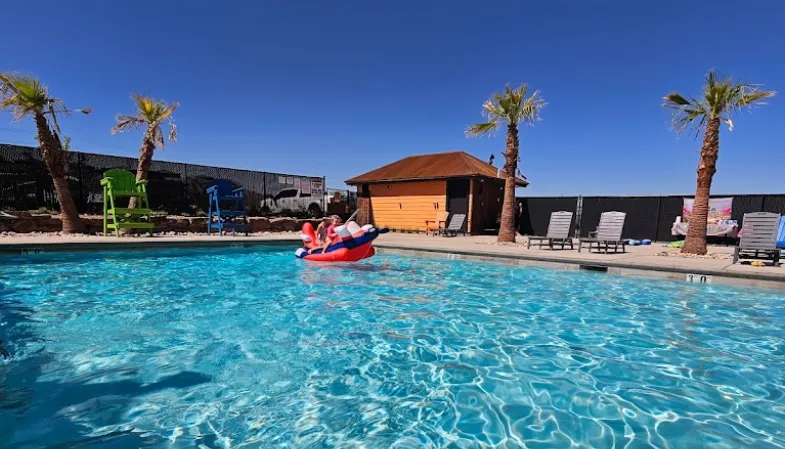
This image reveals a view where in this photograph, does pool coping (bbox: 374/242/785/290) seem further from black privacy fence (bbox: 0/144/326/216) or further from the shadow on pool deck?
black privacy fence (bbox: 0/144/326/216)

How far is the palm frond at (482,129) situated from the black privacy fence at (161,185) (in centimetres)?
918

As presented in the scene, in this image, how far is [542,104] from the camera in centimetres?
1320

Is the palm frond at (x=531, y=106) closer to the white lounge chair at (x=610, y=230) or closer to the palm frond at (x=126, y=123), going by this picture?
the white lounge chair at (x=610, y=230)

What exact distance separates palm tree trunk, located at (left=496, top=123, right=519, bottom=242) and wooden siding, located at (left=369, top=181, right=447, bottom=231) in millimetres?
5805

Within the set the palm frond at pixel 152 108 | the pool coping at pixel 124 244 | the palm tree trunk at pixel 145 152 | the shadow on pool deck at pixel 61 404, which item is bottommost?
the shadow on pool deck at pixel 61 404

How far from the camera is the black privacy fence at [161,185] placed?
1298 centimetres

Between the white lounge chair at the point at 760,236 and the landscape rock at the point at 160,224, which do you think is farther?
the landscape rock at the point at 160,224

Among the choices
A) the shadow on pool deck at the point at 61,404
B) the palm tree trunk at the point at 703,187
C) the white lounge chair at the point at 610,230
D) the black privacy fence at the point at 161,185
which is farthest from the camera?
the black privacy fence at the point at 161,185

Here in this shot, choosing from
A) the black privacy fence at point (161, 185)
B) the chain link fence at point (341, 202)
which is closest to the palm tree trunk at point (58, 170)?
the black privacy fence at point (161, 185)

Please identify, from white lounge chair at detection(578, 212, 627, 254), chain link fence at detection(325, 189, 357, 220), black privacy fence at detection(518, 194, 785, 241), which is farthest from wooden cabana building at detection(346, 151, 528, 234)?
white lounge chair at detection(578, 212, 627, 254)

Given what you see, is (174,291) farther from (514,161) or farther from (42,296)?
(514,161)

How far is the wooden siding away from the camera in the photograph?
783 inches

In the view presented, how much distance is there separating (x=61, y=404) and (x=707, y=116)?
1306cm

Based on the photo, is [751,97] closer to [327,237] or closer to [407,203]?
[327,237]
